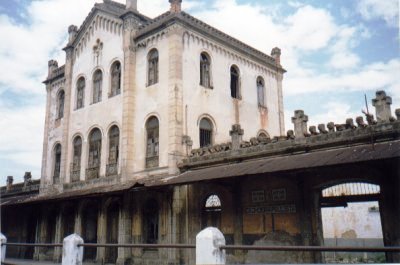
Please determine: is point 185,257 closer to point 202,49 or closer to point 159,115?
point 159,115

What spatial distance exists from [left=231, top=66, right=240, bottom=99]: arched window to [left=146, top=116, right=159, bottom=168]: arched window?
4.76 m

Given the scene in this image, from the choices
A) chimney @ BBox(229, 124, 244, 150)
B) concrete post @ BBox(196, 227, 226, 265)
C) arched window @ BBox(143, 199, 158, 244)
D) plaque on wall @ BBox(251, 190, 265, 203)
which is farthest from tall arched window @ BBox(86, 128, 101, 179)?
concrete post @ BBox(196, 227, 226, 265)

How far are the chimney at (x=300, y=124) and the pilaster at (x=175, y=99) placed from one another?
527 centimetres

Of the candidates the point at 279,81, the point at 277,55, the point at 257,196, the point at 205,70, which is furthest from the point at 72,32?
the point at 257,196

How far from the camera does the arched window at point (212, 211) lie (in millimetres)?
15484

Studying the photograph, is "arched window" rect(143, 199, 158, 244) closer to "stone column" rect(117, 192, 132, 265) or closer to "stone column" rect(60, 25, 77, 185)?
"stone column" rect(117, 192, 132, 265)

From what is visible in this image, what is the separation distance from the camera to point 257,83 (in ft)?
73.7

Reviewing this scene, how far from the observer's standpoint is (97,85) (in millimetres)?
22281

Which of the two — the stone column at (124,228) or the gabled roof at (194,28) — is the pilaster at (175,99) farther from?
the stone column at (124,228)

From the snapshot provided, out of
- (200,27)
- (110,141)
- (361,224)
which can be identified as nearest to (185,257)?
(110,141)

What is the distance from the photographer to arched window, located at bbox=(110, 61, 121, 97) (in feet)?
68.2

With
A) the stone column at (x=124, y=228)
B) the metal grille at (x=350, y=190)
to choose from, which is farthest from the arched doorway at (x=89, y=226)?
the metal grille at (x=350, y=190)

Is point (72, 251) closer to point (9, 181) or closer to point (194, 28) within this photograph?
point (194, 28)

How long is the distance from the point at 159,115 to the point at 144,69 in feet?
9.14
